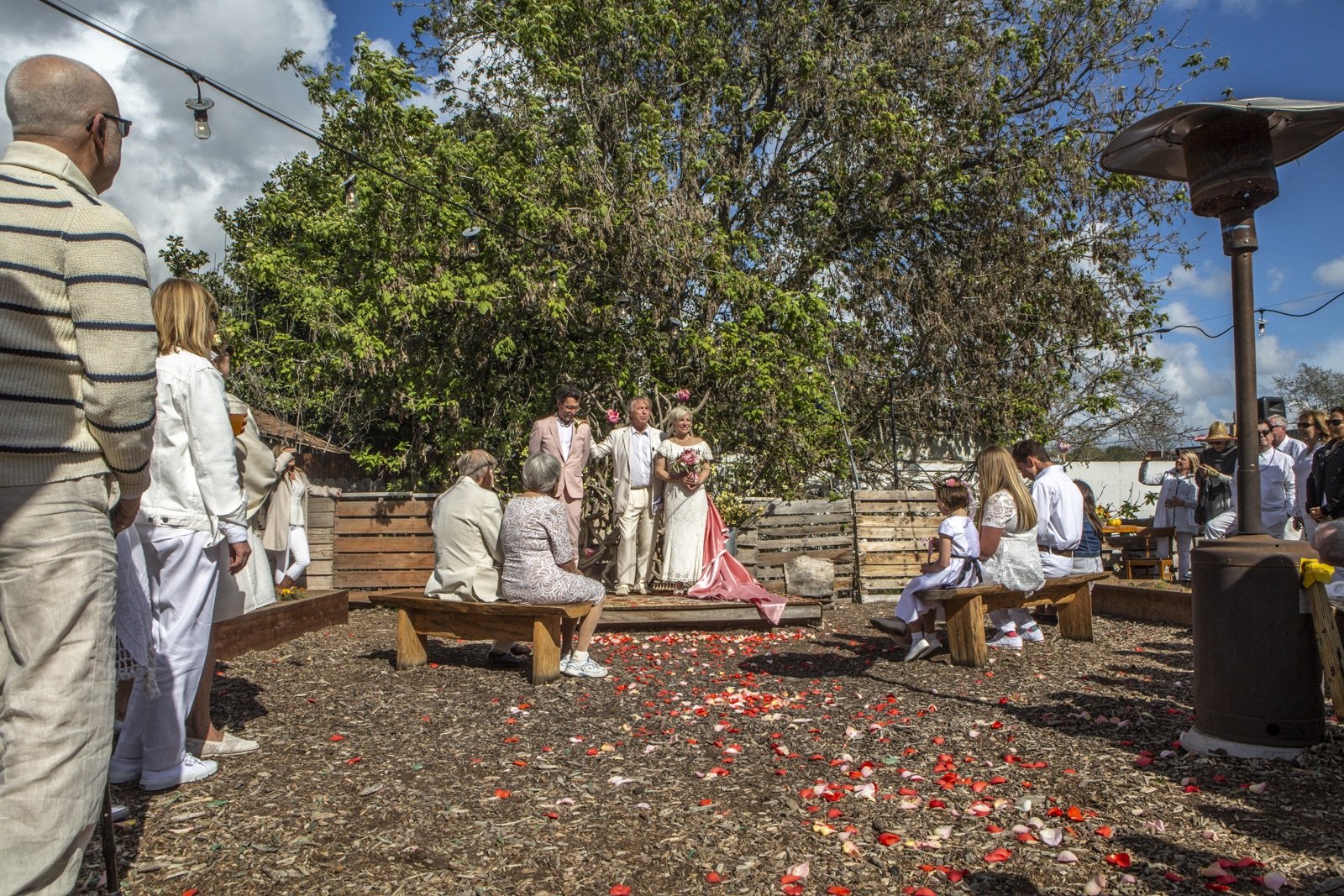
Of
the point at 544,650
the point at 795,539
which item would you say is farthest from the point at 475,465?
the point at 795,539

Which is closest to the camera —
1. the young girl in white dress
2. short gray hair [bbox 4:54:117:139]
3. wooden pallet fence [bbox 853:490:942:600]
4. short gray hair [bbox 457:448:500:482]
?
short gray hair [bbox 4:54:117:139]

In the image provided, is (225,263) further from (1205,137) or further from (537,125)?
(1205,137)

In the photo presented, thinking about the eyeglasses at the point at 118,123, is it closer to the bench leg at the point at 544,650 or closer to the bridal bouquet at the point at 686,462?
the bench leg at the point at 544,650

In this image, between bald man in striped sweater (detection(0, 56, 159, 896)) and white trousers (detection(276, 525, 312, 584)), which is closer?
bald man in striped sweater (detection(0, 56, 159, 896))

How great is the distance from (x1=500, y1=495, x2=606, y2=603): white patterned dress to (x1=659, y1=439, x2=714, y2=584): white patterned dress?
372cm

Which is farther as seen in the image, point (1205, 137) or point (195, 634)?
point (1205, 137)

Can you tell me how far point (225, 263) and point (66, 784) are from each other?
63.3ft

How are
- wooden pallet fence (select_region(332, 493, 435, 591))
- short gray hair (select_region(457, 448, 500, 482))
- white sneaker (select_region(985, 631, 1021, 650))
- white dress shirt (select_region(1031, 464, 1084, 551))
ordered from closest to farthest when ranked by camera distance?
short gray hair (select_region(457, 448, 500, 482)) < white sneaker (select_region(985, 631, 1021, 650)) < white dress shirt (select_region(1031, 464, 1084, 551)) < wooden pallet fence (select_region(332, 493, 435, 591))

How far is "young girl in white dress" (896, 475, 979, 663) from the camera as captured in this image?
22.0ft

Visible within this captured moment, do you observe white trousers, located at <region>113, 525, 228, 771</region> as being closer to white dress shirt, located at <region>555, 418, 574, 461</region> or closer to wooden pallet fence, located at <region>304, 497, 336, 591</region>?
white dress shirt, located at <region>555, 418, 574, 461</region>

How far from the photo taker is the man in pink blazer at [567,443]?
32.8 feet

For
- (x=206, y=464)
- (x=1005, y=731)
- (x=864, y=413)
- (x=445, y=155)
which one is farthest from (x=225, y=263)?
(x=1005, y=731)

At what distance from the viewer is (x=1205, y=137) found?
4.44 meters

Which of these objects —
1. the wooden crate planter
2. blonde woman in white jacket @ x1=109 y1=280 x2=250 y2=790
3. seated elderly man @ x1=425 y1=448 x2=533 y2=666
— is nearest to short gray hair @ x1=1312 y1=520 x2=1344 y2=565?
blonde woman in white jacket @ x1=109 y1=280 x2=250 y2=790
